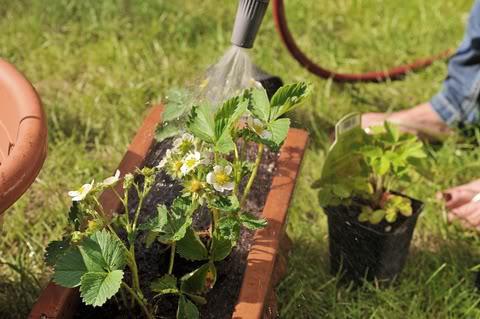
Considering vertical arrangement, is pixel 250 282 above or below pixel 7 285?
above

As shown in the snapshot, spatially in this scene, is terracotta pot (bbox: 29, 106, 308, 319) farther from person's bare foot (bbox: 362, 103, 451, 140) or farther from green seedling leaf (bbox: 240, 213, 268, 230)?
person's bare foot (bbox: 362, 103, 451, 140)

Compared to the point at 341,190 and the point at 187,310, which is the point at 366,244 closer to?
the point at 341,190

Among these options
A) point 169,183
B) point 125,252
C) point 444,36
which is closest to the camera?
point 125,252

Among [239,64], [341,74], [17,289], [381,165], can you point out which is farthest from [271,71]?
[17,289]

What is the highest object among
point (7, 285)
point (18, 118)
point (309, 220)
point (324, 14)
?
point (18, 118)

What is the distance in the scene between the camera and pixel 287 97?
48.7 inches

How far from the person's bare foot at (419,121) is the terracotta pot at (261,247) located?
0.71m

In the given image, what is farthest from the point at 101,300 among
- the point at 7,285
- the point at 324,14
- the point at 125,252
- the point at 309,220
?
the point at 324,14

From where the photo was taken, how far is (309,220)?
6.53 feet

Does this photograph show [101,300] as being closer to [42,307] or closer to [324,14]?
[42,307]

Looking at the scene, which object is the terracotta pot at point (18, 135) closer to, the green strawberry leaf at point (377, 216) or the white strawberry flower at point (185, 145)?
the white strawberry flower at point (185, 145)

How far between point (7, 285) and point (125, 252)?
661 mm

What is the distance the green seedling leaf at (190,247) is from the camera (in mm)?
1260

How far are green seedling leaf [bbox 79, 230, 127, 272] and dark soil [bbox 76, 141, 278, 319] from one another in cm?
20
